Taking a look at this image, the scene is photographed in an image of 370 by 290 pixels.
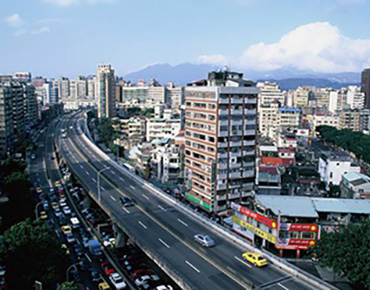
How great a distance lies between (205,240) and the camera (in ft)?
95.4

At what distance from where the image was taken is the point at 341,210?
1375 inches

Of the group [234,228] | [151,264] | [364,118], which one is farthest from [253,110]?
[364,118]

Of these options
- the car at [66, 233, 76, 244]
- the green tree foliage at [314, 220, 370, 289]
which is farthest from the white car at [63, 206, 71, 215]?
the green tree foliage at [314, 220, 370, 289]

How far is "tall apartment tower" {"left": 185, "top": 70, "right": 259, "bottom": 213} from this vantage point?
4500 centimetres

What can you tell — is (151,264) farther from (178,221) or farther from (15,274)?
(15,274)

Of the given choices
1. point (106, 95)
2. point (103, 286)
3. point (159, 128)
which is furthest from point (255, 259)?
point (106, 95)

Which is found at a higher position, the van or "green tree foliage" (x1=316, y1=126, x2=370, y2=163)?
"green tree foliage" (x1=316, y1=126, x2=370, y2=163)

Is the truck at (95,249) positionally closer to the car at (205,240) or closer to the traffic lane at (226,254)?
the traffic lane at (226,254)

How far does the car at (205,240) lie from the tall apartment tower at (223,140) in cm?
1622

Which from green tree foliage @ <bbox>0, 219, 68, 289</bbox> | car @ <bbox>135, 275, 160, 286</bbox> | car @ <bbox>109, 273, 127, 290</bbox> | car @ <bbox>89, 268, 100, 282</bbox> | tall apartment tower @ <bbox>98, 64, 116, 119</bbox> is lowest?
car @ <bbox>89, 268, 100, 282</bbox>

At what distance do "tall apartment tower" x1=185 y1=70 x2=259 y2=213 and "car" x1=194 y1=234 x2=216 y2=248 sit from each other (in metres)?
16.2

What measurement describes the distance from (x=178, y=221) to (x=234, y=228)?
25.6 feet

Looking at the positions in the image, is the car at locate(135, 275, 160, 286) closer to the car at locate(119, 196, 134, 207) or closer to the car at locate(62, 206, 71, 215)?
the car at locate(119, 196, 134, 207)

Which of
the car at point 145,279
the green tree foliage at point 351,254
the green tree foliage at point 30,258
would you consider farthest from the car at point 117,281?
the green tree foliage at point 351,254
